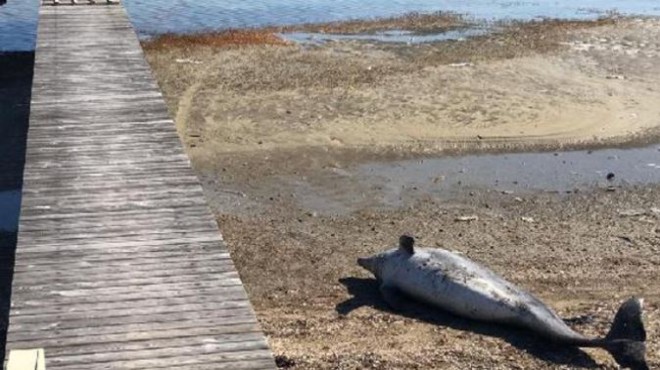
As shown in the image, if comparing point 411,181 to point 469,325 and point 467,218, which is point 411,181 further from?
point 469,325

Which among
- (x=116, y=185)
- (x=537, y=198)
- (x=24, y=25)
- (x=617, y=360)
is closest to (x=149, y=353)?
(x=116, y=185)

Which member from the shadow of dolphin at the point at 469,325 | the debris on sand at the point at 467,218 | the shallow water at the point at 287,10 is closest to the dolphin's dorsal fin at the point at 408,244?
the shadow of dolphin at the point at 469,325

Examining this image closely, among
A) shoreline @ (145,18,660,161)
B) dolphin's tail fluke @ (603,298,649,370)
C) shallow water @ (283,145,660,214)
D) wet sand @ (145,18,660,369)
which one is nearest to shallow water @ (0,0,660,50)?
shoreline @ (145,18,660,161)

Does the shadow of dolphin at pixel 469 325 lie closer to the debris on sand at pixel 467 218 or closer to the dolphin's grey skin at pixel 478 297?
the dolphin's grey skin at pixel 478 297

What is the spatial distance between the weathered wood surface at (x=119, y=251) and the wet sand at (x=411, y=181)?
5.31 feet

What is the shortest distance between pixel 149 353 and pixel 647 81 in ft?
55.2

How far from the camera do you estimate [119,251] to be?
8.58m

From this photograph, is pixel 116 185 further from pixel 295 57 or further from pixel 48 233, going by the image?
pixel 295 57

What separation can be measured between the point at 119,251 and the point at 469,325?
3.73 metres

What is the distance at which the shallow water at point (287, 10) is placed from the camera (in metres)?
28.6

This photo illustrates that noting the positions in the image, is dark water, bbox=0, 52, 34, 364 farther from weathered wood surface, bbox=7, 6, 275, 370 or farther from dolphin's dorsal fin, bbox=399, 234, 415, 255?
dolphin's dorsal fin, bbox=399, 234, 415, 255

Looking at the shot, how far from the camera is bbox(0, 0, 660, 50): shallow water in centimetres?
2858

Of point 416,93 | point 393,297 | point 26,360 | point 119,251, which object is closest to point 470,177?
point 416,93

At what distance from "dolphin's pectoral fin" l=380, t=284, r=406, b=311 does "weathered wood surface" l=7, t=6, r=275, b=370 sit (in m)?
2.42
